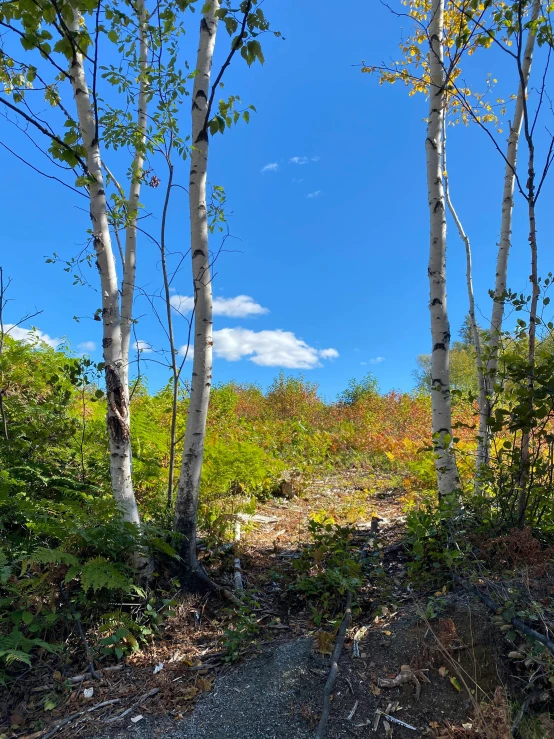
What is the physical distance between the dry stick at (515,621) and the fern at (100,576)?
2435mm

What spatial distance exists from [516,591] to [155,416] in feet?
15.8

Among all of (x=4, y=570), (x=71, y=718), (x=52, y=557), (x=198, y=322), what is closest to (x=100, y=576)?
(x=52, y=557)

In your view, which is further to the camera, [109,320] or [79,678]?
[109,320]

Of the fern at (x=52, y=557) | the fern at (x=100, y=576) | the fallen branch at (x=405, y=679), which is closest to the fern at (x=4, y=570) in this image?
the fern at (x=52, y=557)

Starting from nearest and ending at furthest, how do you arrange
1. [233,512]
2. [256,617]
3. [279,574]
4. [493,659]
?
[493,659] → [256,617] → [279,574] → [233,512]

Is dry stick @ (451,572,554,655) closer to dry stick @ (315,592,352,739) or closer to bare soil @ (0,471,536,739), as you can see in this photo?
bare soil @ (0,471,536,739)

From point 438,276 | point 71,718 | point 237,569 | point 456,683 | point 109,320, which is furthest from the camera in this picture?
point 438,276

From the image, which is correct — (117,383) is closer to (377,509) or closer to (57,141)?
(57,141)

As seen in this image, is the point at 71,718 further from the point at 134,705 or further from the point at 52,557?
the point at 52,557

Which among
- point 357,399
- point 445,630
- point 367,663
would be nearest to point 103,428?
point 367,663

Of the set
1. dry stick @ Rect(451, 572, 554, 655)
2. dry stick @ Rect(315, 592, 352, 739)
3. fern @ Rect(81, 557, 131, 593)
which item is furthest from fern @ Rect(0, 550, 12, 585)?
dry stick @ Rect(451, 572, 554, 655)

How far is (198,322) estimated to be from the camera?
13.1 feet

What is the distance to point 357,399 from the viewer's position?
16031 mm

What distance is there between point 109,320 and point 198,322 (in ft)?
2.54
